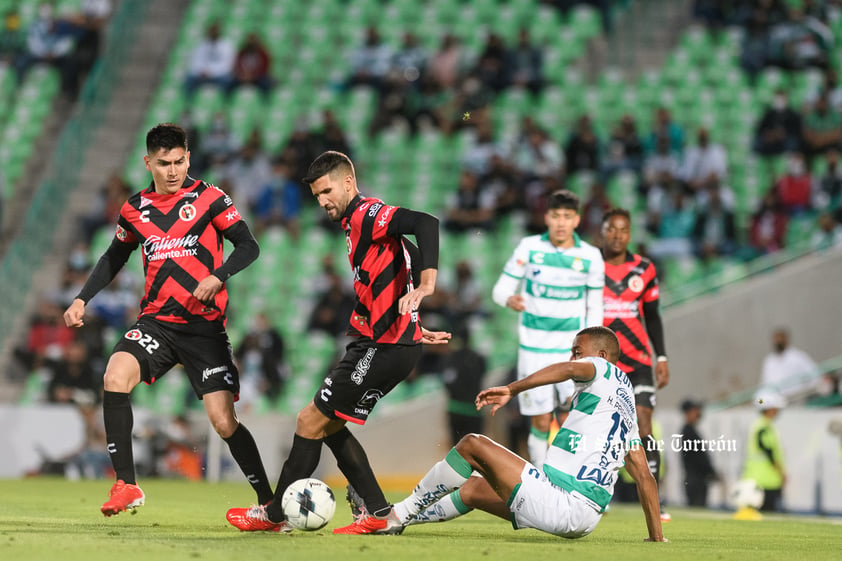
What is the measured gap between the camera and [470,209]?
64.1 feet

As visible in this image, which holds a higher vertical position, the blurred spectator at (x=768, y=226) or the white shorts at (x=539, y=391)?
the blurred spectator at (x=768, y=226)

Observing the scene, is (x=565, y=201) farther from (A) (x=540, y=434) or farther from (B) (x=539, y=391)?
(A) (x=540, y=434)

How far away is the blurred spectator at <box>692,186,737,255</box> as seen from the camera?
18.8 m

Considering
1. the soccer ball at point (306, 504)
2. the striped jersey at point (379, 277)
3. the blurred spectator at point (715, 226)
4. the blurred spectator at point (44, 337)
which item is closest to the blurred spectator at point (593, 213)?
the blurred spectator at point (715, 226)

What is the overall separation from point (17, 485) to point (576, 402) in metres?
8.69

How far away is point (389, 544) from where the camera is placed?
24.4ft

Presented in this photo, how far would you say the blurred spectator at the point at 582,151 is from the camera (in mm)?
19984

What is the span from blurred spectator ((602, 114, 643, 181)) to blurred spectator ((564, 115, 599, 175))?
0.63 ft

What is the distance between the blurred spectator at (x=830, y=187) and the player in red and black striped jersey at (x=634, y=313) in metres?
8.61

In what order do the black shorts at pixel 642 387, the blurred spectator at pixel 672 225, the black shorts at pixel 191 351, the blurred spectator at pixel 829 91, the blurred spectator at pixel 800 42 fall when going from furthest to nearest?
the blurred spectator at pixel 800 42 < the blurred spectator at pixel 829 91 < the blurred spectator at pixel 672 225 < the black shorts at pixel 642 387 < the black shorts at pixel 191 351

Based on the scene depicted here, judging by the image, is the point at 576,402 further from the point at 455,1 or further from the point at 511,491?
the point at 455,1

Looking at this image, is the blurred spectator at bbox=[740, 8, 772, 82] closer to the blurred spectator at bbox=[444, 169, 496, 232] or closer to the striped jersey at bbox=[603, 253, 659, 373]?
the blurred spectator at bbox=[444, 169, 496, 232]

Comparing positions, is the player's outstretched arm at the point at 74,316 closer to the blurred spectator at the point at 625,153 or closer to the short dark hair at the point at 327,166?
the short dark hair at the point at 327,166

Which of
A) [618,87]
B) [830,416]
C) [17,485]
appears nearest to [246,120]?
[618,87]
